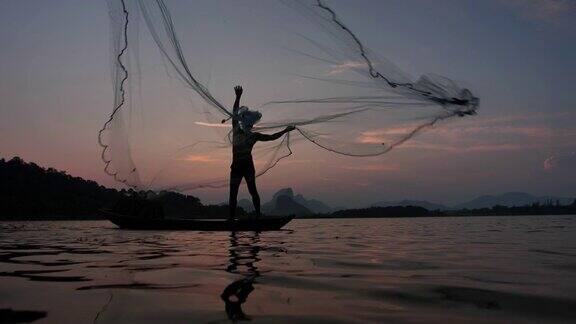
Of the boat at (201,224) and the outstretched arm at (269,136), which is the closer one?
the outstretched arm at (269,136)

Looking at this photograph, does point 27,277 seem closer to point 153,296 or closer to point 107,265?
point 107,265

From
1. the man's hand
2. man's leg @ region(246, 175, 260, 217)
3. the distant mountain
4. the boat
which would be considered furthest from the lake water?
the distant mountain

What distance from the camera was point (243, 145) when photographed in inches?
804

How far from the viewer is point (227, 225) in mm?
22422

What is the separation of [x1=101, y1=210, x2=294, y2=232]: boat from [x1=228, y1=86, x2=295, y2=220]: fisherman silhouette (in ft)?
1.77

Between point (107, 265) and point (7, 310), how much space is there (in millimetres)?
4178

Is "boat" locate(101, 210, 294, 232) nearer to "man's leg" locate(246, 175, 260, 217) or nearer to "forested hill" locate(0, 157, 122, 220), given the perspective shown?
"man's leg" locate(246, 175, 260, 217)

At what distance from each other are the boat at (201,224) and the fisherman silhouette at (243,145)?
1.77ft

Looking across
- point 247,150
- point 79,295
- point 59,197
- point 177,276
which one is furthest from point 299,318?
point 59,197

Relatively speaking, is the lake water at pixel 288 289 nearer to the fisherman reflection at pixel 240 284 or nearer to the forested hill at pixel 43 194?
the fisherman reflection at pixel 240 284

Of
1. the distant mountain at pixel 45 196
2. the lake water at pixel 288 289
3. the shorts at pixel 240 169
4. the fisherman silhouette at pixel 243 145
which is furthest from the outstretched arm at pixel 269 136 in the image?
the distant mountain at pixel 45 196

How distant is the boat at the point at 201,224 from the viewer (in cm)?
2244

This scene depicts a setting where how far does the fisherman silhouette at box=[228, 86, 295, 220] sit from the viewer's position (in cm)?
1903

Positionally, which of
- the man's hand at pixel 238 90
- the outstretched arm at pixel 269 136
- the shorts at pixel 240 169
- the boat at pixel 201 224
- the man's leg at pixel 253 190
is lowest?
the boat at pixel 201 224
